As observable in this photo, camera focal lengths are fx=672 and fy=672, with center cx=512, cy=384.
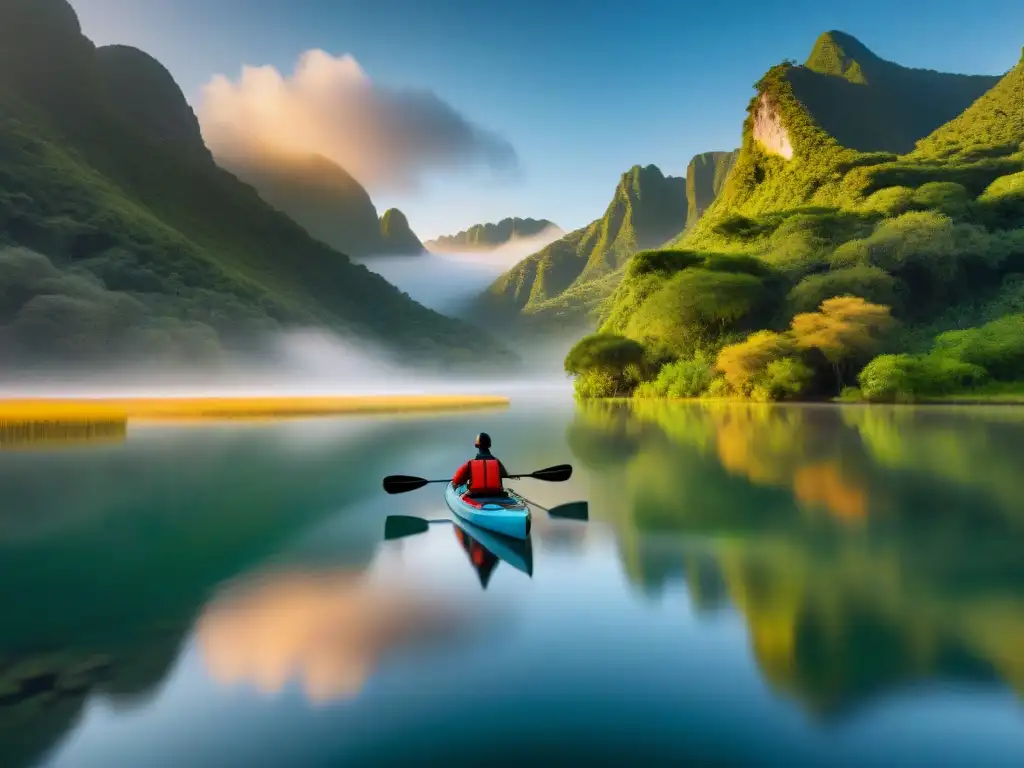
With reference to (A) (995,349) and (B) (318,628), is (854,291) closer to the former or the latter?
(A) (995,349)

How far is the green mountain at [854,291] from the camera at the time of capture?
46.8m

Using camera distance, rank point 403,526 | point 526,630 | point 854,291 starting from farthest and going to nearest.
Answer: point 854,291 → point 403,526 → point 526,630

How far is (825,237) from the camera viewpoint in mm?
64938

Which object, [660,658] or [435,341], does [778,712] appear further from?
[435,341]

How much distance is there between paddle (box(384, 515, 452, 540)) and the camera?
10.9 meters

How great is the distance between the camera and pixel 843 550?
30.3 ft

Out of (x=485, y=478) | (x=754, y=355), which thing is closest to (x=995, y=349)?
(x=754, y=355)

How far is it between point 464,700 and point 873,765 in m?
2.77

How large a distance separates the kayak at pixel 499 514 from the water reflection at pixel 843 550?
1.48m

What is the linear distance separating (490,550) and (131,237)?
124m

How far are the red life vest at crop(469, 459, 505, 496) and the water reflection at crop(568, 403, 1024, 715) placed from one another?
2.08 metres

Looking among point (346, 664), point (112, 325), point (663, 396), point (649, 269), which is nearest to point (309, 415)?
point (663, 396)

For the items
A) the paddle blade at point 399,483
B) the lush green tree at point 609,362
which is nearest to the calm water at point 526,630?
the paddle blade at point 399,483

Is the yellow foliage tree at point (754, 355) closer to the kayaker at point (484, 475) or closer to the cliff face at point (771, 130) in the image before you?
the kayaker at point (484, 475)
